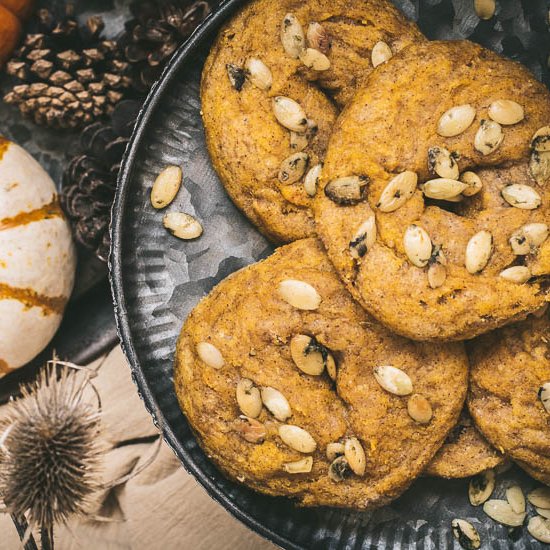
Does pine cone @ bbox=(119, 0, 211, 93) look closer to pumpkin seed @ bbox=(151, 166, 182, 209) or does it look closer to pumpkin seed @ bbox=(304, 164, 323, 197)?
pumpkin seed @ bbox=(151, 166, 182, 209)

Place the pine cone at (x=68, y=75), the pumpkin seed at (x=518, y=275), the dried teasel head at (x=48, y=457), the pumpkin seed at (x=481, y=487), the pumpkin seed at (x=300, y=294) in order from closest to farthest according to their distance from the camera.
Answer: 1. the pumpkin seed at (x=518, y=275)
2. the pumpkin seed at (x=300, y=294)
3. the pumpkin seed at (x=481, y=487)
4. the dried teasel head at (x=48, y=457)
5. the pine cone at (x=68, y=75)

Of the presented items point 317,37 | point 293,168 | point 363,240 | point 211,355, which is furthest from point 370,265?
point 317,37

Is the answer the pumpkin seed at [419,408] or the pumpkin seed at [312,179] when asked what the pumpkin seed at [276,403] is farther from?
the pumpkin seed at [312,179]

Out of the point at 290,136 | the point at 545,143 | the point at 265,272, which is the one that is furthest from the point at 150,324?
the point at 545,143

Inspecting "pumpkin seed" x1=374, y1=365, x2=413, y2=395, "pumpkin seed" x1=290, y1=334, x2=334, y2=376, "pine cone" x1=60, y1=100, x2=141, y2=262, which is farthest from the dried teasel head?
"pumpkin seed" x1=374, y1=365, x2=413, y2=395

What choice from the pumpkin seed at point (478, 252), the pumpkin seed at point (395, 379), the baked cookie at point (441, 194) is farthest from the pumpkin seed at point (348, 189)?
the pumpkin seed at point (395, 379)
